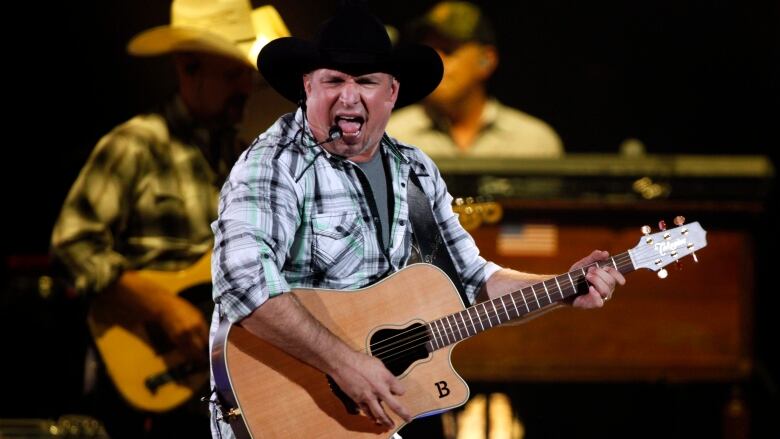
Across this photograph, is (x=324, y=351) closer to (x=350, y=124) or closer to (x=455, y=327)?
(x=455, y=327)

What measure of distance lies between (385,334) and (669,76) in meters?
4.30

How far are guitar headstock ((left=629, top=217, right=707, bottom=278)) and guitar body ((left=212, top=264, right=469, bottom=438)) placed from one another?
0.60 meters

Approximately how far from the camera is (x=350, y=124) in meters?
3.77

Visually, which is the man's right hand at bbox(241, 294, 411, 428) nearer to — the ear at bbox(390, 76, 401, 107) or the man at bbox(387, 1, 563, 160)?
the ear at bbox(390, 76, 401, 107)

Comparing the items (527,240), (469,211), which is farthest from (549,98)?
(469,211)

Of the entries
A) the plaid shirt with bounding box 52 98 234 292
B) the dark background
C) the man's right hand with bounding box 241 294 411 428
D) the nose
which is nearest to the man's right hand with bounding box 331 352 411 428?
the man's right hand with bounding box 241 294 411 428

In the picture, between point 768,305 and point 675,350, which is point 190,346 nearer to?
point 675,350

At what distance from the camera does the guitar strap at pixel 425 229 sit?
4020mm

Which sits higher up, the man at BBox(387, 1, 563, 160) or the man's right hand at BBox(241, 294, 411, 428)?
the man at BBox(387, 1, 563, 160)

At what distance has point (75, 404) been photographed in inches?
264

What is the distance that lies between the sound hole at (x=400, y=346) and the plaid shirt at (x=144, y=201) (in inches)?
79.8

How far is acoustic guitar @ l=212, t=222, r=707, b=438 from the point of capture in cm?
359

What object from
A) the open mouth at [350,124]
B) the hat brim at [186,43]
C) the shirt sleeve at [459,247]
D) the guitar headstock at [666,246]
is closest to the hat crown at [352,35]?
the open mouth at [350,124]

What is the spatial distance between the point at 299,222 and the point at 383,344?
461mm
